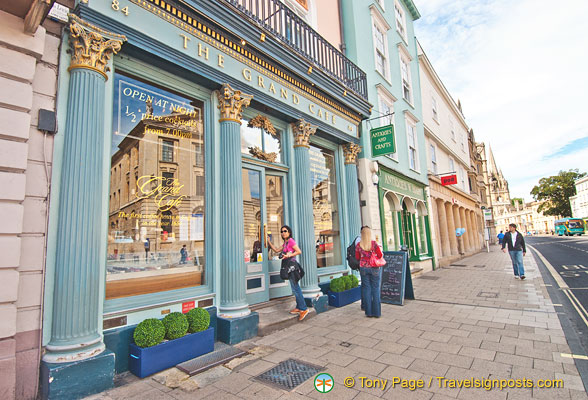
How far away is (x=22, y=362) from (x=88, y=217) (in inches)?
63.1

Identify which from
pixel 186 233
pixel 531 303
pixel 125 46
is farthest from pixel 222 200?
pixel 531 303

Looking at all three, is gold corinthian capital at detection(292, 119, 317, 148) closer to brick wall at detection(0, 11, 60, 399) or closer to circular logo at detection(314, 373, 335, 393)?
brick wall at detection(0, 11, 60, 399)

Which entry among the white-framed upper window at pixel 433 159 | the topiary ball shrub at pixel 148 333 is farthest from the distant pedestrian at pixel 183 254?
the white-framed upper window at pixel 433 159

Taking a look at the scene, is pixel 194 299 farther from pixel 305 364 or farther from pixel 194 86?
pixel 194 86

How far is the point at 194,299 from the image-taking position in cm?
476

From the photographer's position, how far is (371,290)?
242 inches

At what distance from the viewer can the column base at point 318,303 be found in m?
6.50

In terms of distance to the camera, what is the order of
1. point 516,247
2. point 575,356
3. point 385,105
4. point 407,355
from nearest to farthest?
point 575,356 < point 407,355 < point 516,247 < point 385,105

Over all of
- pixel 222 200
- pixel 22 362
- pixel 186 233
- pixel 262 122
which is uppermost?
pixel 262 122

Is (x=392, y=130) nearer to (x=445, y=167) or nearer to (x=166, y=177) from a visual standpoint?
(x=166, y=177)

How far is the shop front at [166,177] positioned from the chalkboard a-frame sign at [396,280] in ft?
5.79

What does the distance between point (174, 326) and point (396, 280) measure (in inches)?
206

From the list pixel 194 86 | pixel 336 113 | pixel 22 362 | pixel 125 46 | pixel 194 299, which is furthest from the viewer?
pixel 336 113

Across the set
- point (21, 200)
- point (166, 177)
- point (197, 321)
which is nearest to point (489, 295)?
point (197, 321)
